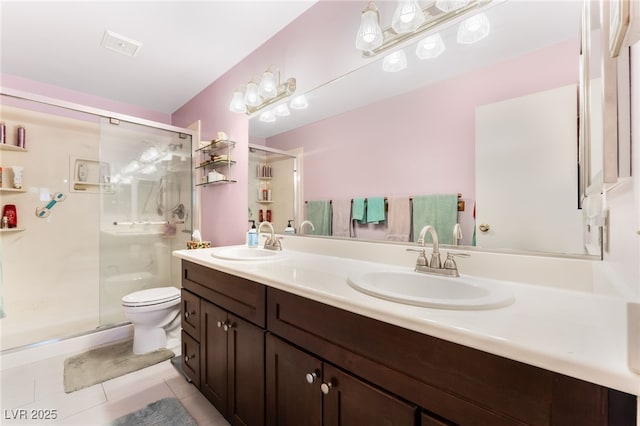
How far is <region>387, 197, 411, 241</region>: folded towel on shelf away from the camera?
3.97 feet

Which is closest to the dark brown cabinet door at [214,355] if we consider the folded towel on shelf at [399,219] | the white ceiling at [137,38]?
the folded towel on shelf at [399,219]

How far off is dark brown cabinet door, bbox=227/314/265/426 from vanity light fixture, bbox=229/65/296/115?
1.37 m

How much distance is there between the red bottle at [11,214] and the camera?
223 centimetres

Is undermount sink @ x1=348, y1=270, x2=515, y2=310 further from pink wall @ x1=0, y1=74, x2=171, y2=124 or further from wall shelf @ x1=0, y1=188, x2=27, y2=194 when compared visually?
pink wall @ x1=0, y1=74, x2=171, y2=124

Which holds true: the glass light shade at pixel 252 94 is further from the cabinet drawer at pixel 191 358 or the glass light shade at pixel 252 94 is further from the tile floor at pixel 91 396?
the tile floor at pixel 91 396

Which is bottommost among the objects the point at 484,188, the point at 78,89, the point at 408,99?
the point at 484,188

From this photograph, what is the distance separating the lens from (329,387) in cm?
82

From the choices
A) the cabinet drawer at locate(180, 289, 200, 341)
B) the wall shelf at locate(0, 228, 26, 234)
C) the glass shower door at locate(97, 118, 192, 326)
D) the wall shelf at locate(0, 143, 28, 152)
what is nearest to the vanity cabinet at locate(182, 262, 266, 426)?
the cabinet drawer at locate(180, 289, 200, 341)

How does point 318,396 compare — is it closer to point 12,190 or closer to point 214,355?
point 214,355

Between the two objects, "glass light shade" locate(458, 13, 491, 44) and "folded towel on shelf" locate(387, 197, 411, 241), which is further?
"folded towel on shelf" locate(387, 197, 411, 241)

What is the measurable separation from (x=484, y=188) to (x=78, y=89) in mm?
3478

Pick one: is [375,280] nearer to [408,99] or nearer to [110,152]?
[408,99]

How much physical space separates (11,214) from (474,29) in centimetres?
346

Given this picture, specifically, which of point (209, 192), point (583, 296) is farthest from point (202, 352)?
point (583, 296)
